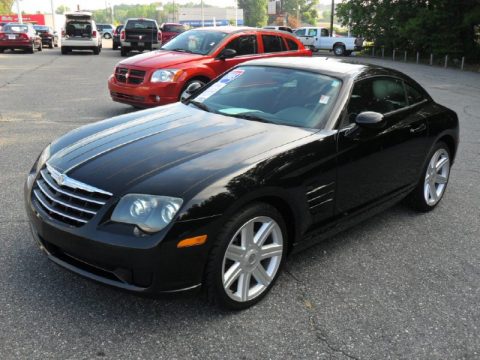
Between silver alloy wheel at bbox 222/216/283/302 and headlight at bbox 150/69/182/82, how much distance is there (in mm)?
5809

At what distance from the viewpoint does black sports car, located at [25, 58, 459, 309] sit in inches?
109

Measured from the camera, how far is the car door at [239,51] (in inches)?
370

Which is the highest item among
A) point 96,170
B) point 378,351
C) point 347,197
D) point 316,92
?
point 316,92

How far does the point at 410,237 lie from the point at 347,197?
100cm

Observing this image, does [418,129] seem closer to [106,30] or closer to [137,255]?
[137,255]

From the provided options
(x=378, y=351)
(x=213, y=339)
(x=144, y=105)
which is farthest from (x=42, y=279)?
(x=144, y=105)

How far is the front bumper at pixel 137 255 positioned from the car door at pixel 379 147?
1353mm

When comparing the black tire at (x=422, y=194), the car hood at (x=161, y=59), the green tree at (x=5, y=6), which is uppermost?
the green tree at (x=5, y=6)

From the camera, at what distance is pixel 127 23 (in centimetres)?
2591

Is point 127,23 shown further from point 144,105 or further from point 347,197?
point 347,197

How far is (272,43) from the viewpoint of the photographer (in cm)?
1079

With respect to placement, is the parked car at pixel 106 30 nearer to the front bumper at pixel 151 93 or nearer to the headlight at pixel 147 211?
the front bumper at pixel 151 93

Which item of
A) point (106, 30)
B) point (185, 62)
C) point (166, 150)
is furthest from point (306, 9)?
point (166, 150)

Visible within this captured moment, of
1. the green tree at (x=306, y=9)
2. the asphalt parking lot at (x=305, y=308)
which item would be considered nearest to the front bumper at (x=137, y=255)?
the asphalt parking lot at (x=305, y=308)
